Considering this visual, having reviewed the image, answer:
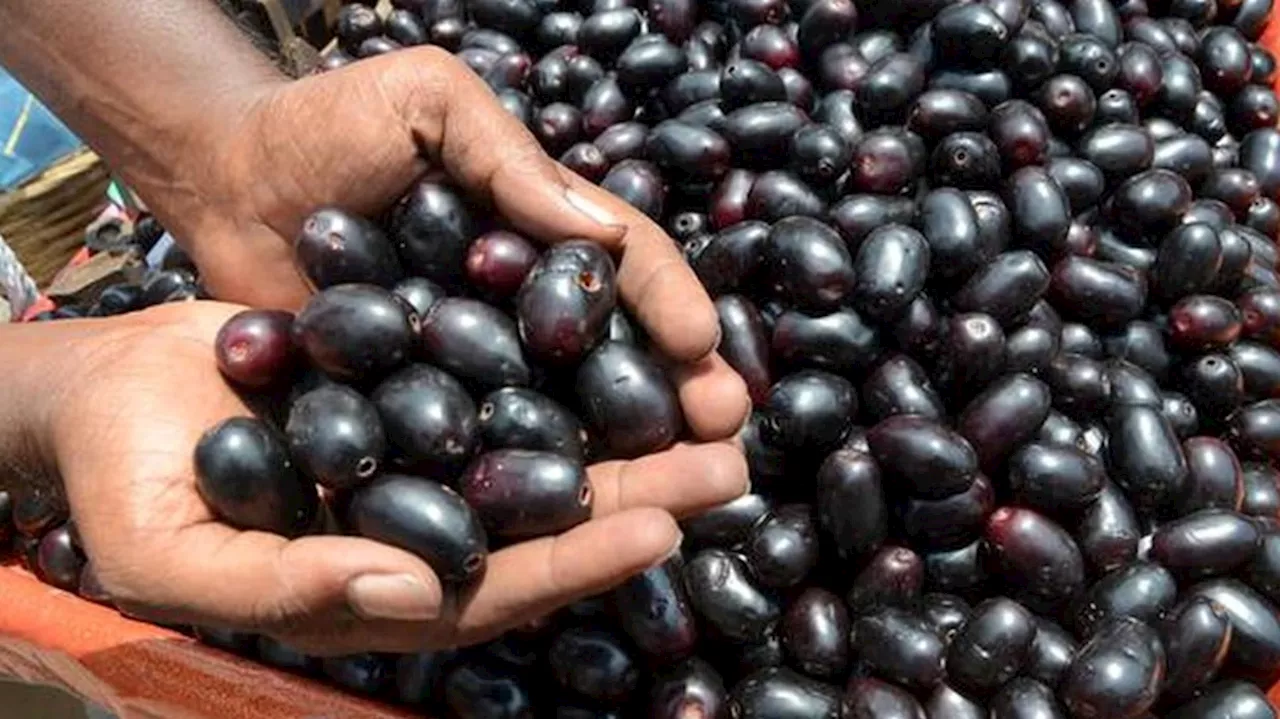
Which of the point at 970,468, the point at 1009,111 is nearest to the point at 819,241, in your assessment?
the point at 970,468

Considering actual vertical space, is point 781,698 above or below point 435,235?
below

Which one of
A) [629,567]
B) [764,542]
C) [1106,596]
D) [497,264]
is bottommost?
[1106,596]

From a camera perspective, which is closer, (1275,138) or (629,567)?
(629,567)

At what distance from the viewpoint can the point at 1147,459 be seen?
175 centimetres

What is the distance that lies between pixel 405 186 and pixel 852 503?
0.72 m

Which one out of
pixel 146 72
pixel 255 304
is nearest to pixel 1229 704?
pixel 255 304

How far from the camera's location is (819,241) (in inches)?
70.9

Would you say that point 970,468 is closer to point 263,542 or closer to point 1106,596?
point 1106,596

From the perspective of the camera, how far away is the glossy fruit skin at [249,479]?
146 centimetres

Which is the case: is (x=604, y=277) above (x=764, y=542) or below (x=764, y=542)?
above

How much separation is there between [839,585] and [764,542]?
139 mm

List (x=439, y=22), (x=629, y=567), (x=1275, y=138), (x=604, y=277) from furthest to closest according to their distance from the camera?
1. (x=439, y=22)
2. (x=1275, y=138)
3. (x=604, y=277)
4. (x=629, y=567)

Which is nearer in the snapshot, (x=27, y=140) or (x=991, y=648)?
(x=991, y=648)

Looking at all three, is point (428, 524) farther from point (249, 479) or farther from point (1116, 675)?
point (1116, 675)
